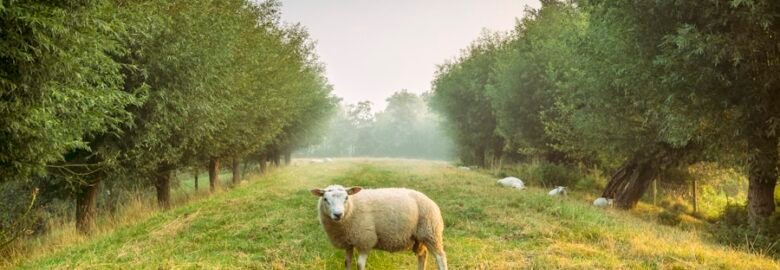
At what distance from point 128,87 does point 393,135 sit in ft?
371

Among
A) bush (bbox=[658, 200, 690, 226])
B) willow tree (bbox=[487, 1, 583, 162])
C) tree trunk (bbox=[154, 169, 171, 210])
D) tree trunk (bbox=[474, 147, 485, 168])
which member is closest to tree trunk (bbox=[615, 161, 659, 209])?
bush (bbox=[658, 200, 690, 226])

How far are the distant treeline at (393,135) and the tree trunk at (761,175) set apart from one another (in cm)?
9550

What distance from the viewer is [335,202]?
25.9ft

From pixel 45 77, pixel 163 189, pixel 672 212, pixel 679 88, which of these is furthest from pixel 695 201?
pixel 45 77

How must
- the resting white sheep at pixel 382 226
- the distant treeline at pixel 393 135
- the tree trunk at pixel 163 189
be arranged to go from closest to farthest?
the resting white sheep at pixel 382 226 → the tree trunk at pixel 163 189 → the distant treeline at pixel 393 135

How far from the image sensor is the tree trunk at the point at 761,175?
1267cm

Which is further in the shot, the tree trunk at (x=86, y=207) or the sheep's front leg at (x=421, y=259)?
the tree trunk at (x=86, y=207)

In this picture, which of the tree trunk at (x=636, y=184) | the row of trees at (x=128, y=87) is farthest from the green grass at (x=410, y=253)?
the tree trunk at (x=636, y=184)

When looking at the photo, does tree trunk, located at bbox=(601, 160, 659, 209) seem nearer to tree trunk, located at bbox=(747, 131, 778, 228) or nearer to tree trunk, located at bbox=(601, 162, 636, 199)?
tree trunk, located at bbox=(601, 162, 636, 199)

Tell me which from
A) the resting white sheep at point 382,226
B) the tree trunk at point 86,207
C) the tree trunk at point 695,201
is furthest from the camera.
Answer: the tree trunk at point 695,201

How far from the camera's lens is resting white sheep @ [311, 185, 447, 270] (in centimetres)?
821

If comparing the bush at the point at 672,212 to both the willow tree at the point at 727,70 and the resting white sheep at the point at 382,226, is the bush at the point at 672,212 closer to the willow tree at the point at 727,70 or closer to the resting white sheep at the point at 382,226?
the willow tree at the point at 727,70

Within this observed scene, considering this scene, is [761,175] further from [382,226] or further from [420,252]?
[382,226]

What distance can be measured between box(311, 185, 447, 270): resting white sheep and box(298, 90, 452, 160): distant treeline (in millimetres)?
101968
